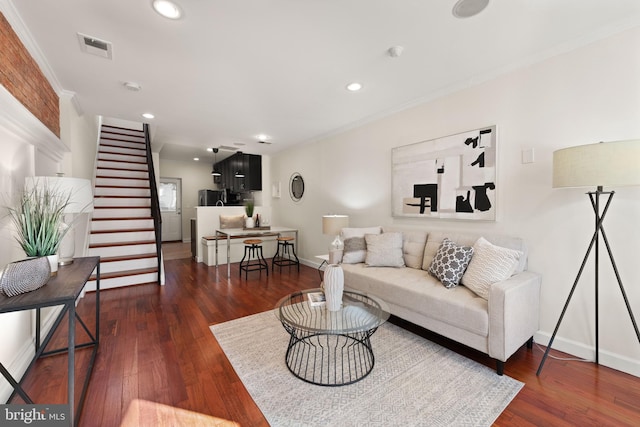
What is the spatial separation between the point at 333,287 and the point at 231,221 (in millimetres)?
4475

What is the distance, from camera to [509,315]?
73.6 inches

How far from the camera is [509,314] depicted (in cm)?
187

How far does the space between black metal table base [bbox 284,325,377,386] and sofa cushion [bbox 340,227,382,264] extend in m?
0.99

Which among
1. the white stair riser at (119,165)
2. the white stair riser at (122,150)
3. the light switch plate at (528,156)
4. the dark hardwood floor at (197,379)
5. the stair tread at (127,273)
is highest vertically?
the white stair riser at (122,150)

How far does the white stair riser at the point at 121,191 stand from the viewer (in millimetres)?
4949

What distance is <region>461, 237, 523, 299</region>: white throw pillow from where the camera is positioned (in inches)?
82.5

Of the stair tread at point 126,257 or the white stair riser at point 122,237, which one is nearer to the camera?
the stair tread at point 126,257

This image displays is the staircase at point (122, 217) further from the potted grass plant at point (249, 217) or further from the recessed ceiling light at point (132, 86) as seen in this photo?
the recessed ceiling light at point (132, 86)

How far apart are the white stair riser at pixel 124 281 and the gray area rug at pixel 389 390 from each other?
2.53 meters

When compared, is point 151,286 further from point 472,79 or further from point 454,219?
point 472,79

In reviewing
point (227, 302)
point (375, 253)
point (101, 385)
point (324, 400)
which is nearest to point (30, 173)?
point (101, 385)

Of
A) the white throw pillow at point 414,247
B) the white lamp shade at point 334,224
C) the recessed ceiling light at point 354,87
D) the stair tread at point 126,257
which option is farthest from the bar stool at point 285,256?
the recessed ceiling light at point 354,87

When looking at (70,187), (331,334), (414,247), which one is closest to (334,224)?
(414,247)

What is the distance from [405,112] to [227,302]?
3.30 meters
